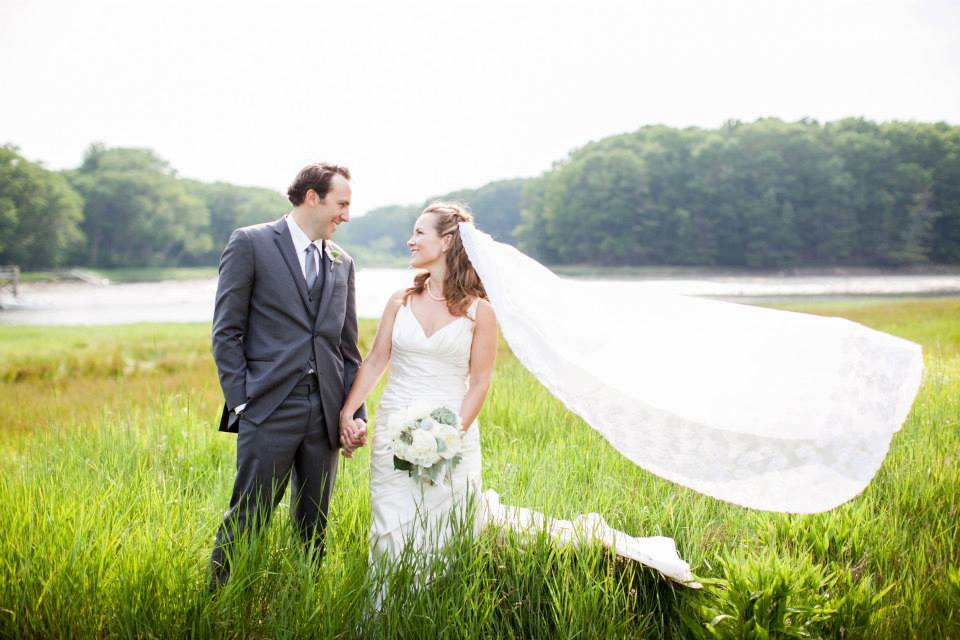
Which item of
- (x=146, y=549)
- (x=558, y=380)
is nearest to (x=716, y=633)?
(x=558, y=380)

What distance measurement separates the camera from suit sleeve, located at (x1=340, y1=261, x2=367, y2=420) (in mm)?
3463

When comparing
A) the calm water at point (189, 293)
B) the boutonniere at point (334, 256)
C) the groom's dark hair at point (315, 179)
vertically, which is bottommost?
the calm water at point (189, 293)

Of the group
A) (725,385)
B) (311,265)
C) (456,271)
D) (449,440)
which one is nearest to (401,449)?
(449,440)

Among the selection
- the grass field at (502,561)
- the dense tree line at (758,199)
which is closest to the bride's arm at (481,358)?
the grass field at (502,561)

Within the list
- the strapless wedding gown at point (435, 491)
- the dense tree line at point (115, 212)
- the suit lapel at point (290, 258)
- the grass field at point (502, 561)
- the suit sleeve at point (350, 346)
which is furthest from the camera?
the dense tree line at point (115, 212)

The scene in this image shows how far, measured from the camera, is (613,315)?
135 inches

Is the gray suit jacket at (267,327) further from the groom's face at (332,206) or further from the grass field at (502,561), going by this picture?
the grass field at (502,561)

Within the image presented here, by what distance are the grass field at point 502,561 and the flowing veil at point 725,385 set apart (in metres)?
0.46

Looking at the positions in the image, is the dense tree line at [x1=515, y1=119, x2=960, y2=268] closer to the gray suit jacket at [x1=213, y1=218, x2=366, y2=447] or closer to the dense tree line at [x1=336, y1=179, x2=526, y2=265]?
the dense tree line at [x1=336, y1=179, x2=526, y2=265]

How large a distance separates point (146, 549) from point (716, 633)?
2535 mm

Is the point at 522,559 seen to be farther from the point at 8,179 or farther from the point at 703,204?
the point at 703,204

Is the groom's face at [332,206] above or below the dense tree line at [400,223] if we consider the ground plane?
below

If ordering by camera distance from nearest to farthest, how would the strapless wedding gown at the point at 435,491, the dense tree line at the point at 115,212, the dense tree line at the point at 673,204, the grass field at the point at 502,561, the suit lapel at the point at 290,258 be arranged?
the grass field at the point at 502,561 → the strapless wedding gown at the point at 435,491 → the suit lapel at the point at 290,258 → the dense tree line at the point at 115,212 → the dense tree line at the point at 673,204

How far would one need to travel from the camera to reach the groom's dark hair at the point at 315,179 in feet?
10.4
